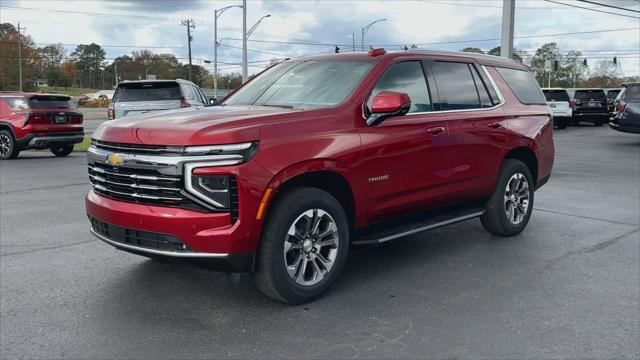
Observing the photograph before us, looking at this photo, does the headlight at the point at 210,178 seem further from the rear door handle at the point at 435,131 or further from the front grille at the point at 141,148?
the rear door handle at the point at 435,131

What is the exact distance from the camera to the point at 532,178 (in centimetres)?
696

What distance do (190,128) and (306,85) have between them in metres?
1.49

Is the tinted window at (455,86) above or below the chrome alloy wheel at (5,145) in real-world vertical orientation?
above

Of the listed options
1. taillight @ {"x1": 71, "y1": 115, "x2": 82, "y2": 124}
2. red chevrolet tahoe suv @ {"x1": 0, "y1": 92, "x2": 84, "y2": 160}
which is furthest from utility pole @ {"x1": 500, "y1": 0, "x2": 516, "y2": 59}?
red chevrolet tahoe suv @ {"x1": 0, "y1": 92, "x2": 84, "y2": 160}

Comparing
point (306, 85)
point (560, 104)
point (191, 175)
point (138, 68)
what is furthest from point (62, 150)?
point (138, 68)

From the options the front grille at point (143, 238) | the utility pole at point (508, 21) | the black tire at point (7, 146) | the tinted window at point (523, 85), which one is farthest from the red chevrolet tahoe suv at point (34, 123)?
the tinted window at point (523, 85)

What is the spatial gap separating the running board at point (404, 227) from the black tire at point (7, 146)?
42.2 feet

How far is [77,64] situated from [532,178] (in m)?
160

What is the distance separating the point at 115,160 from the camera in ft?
14.2

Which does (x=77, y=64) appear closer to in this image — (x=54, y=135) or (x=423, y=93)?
(x=54, y=135)

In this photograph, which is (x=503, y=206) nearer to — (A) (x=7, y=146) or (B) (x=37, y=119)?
(B) (x=37, y=119)

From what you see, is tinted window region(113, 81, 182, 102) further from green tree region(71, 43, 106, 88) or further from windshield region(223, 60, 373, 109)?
green tree region(71, 43, 106, 88)

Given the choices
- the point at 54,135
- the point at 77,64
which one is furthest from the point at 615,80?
the point at 54,135

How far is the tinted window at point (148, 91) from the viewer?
14805mm
